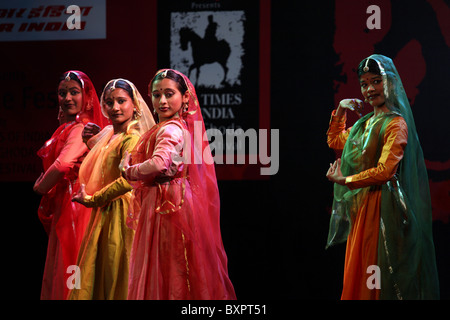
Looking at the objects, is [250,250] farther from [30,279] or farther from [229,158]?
[30,279]

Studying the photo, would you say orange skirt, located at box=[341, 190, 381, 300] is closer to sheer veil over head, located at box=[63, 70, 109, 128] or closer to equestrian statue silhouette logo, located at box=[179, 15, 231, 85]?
equestrian statue silhouette logo, located at box=[179, 15, 231, 85]

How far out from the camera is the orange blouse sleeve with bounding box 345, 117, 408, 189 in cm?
345

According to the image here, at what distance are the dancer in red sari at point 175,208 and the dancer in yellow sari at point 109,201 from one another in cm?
19

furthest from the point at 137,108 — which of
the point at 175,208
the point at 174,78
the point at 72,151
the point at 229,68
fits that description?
the point at 229,68

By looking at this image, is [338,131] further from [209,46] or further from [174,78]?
[209,46]

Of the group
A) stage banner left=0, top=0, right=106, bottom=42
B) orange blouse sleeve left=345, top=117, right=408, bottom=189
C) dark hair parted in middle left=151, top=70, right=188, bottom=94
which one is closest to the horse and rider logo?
stage banner left=0, top=0, right=106, bottom=42

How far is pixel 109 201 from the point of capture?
367 centimetres

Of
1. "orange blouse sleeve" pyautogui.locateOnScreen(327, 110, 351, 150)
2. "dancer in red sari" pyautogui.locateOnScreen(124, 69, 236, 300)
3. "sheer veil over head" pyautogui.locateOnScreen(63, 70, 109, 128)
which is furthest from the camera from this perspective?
"sheer veil over head" pyautogui.locateOnScreen(63, 70, 109, 128)

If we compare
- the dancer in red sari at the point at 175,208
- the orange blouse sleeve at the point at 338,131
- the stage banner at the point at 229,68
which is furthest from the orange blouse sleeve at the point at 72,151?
the orange blouse sleeve at the point at 338,131

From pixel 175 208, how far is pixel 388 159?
117 cm

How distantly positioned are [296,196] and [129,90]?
1497 mm

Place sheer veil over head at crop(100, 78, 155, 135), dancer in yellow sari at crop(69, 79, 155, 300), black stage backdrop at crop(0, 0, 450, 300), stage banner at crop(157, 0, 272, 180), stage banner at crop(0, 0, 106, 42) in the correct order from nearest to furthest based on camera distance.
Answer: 1. dancer in yellow sari at crop(69, 79, 155, 300)
2. sheer veil over head at crop(100, 78, 155, 135)
3. black stage backdrop at crop(0, 0, 450, 300)
4. stage banner at crop(157, 0, 272, 180)
5. stage banner at crop(0, 0, 106, 42)

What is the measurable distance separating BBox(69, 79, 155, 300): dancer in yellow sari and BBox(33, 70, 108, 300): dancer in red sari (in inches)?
12.0

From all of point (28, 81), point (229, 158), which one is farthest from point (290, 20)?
point (28, 81)
